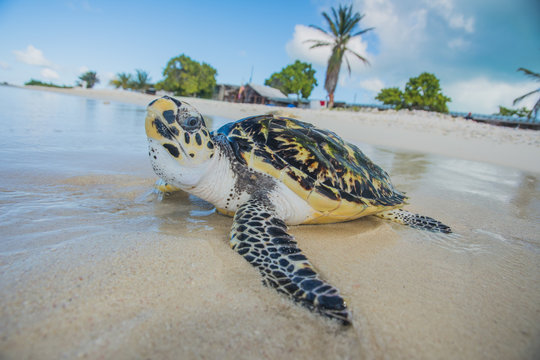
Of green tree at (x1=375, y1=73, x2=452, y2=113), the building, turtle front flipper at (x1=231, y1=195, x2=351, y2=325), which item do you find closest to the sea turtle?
turtle front flipper at (x1=231, y1=195, x2=351, y2=325)

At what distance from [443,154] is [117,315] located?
841cm

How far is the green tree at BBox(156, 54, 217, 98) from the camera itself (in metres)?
37.8

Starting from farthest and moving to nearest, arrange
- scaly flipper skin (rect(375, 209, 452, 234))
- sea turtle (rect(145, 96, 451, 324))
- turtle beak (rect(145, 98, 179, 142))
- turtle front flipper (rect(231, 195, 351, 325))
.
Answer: scaly flipper skin (rect(375, 209, 452, 234)), turtle beak (rect(145, 98, 179, 142)), sea turtle (rect(145, 96, 451, 324)), turtle front flipper (rect(231, 195, 351, 325))

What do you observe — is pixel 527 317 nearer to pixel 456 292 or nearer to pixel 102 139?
pixel 456 292

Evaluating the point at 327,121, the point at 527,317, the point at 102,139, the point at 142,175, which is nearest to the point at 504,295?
the point at 527,317

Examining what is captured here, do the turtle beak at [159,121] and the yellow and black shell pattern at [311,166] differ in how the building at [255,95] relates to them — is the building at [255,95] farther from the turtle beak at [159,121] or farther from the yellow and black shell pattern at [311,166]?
the turtle beak at [159,121]

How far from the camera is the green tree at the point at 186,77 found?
3775cm

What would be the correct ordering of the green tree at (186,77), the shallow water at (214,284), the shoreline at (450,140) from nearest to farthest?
the shallow water at (214,284) → the shoreline at (450,140) → the green tree at (186,77)

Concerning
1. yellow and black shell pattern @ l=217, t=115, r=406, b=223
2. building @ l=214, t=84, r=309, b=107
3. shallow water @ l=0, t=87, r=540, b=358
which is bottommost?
shallow water @ l=0, t=87, r=540, b=358

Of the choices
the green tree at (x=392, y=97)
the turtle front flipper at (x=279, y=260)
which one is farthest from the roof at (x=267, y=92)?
the turtle front flipper at (x=279, y=260)

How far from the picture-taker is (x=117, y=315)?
3.15 feet

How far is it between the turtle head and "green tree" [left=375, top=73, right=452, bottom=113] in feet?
93.0

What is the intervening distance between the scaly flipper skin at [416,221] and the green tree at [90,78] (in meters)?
74.6

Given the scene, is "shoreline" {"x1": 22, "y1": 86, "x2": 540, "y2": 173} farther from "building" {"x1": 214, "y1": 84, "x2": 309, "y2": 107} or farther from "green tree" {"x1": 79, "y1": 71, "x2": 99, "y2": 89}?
"green tree" {"x1": 79, "y1": 71, "x2": 99, "y2": 89}
